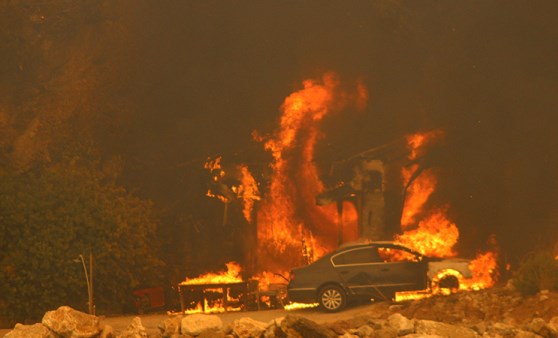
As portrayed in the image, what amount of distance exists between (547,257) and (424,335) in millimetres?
6866

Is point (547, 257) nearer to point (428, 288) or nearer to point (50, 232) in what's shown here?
point (428, 288)

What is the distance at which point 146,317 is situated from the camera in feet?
70.9

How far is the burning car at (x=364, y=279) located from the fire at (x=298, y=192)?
6.54 meters

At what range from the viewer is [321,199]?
87.5ft

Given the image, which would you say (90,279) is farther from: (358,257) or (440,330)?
(440,330)

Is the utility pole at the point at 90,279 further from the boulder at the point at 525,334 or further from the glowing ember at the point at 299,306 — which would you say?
the boulder at the point at 525,334

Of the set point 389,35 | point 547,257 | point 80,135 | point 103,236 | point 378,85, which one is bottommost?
point 547,257

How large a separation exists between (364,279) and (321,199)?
7.09 m

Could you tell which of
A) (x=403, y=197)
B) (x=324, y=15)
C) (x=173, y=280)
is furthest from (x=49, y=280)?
(x=324, y=15)

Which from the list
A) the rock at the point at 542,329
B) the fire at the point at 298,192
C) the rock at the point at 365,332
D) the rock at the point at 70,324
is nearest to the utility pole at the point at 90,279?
the fire at the point at 298,192

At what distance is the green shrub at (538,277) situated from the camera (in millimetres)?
17500

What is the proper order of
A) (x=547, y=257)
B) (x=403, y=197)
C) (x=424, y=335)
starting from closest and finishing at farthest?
(x=424, y=335), (x=547, y=257), (x=403, y=197)

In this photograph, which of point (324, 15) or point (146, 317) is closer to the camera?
point (146, 317)

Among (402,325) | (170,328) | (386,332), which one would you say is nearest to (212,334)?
(170,328)
